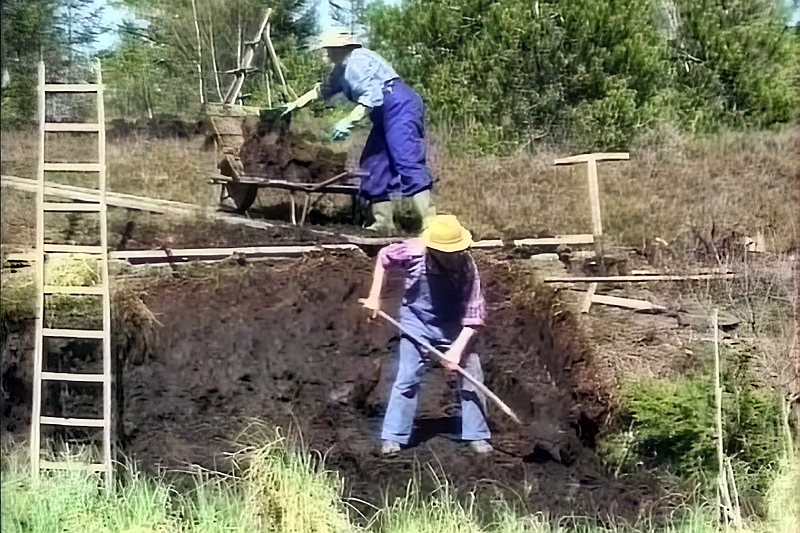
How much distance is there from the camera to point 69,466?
1.78m

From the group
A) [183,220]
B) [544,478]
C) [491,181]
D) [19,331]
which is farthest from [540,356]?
[19,331]

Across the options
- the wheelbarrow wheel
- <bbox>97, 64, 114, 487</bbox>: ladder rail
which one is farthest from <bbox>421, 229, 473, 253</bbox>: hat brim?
<bbox>97, 64, 114, 487</bbox>: ladder rail

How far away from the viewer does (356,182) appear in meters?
1.73

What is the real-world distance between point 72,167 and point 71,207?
80 mm

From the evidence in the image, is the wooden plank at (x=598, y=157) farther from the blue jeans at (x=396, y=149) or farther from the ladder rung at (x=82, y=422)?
the ladder rung at (x=82, y=422)

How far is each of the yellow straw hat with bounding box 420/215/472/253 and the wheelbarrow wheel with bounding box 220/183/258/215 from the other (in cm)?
36

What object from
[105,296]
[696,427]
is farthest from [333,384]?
[696,427]

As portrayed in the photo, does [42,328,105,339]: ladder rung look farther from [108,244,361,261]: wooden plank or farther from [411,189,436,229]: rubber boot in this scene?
[411,189,436,229]: rubber boot

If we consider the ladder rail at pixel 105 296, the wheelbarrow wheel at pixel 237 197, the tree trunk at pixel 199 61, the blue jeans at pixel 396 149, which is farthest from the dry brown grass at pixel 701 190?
the ladder rail at pixel 105 296

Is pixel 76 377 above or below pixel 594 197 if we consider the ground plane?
below

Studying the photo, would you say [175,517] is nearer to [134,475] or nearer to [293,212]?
[134,475]

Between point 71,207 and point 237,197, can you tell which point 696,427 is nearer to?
point 237,197

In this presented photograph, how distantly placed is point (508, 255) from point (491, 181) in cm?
15

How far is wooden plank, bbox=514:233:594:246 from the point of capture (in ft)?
5.58
